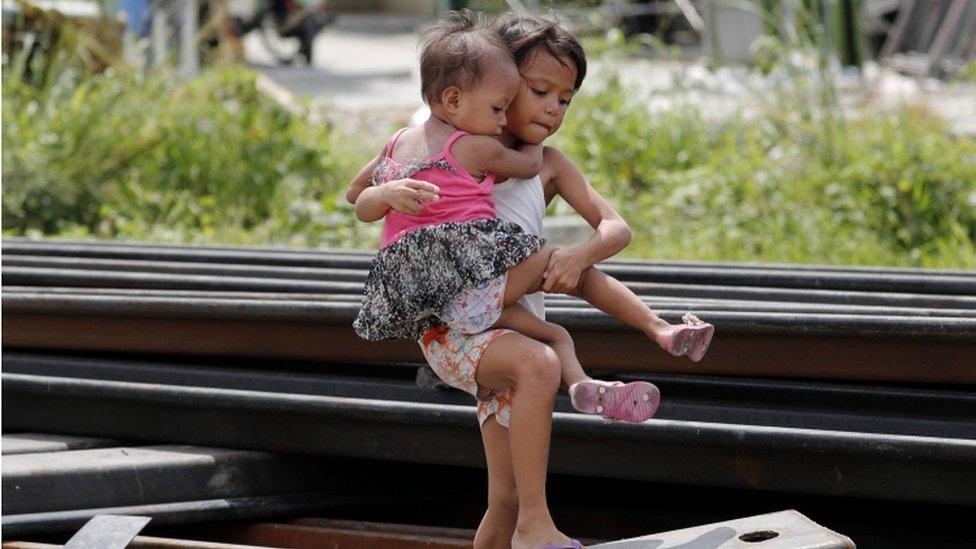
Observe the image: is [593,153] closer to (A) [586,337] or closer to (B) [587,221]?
(A) [586,337]

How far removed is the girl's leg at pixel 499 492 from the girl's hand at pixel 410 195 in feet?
1.46

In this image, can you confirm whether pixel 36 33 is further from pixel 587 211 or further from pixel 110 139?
pixel 587 211

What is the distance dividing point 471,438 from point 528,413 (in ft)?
2.23

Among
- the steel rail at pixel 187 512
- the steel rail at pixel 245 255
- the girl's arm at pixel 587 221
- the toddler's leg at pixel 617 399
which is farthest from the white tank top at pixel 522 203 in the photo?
the steel rail at pixel 245 255

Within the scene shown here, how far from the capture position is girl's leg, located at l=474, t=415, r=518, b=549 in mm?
2650

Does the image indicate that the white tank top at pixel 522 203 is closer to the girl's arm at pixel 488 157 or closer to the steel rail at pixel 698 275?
the girl's arm at pixel 488 157

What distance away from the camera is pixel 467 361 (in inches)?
101

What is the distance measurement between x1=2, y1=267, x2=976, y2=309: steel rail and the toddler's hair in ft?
4.12

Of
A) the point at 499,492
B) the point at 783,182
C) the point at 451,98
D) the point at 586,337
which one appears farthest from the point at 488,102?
the point at 783,182

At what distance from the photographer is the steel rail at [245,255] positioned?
13.7ft

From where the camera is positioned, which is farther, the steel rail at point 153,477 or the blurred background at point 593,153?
the blurred background at point 593,153

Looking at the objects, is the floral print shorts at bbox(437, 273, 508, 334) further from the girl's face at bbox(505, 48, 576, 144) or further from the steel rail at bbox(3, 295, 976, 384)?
the steel rail at bbox(3, 295, 976, 384)

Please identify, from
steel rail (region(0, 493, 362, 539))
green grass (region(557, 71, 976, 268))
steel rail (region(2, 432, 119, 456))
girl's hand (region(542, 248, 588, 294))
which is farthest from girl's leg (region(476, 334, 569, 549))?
green grass (region(557, 71, 976, 268))

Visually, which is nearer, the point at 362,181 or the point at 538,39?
the point at 538,39
